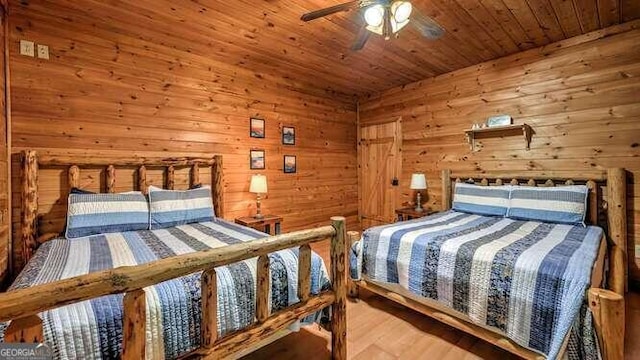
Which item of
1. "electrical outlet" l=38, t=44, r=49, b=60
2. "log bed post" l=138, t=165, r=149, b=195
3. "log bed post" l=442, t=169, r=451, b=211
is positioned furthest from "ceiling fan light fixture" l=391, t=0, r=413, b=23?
"electrical outlet" l=38, t=44, r=49, b=60

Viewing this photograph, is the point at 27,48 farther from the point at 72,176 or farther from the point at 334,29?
the point at 334,29

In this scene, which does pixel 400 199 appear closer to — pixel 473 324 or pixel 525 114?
Answer: pixel 525 114

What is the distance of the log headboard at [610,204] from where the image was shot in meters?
2.29

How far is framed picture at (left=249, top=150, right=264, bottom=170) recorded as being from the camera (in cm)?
361

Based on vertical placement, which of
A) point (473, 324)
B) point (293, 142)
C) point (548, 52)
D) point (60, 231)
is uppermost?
point (548, 52)

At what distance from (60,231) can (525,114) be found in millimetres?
4732

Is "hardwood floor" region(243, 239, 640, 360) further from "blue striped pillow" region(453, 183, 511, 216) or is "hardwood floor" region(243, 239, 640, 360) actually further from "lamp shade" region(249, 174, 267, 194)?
"lamp shade" region(249, 174, 267, 194)

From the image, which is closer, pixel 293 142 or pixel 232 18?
pixel 232 18

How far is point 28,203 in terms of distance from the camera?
85.3 inches

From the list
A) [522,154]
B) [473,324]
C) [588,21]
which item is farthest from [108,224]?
[588,21]

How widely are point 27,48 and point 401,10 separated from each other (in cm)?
289

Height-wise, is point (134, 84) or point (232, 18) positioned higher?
point (232, 18)

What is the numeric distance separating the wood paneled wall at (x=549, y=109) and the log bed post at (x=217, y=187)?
272 cm

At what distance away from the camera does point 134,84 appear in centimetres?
272
